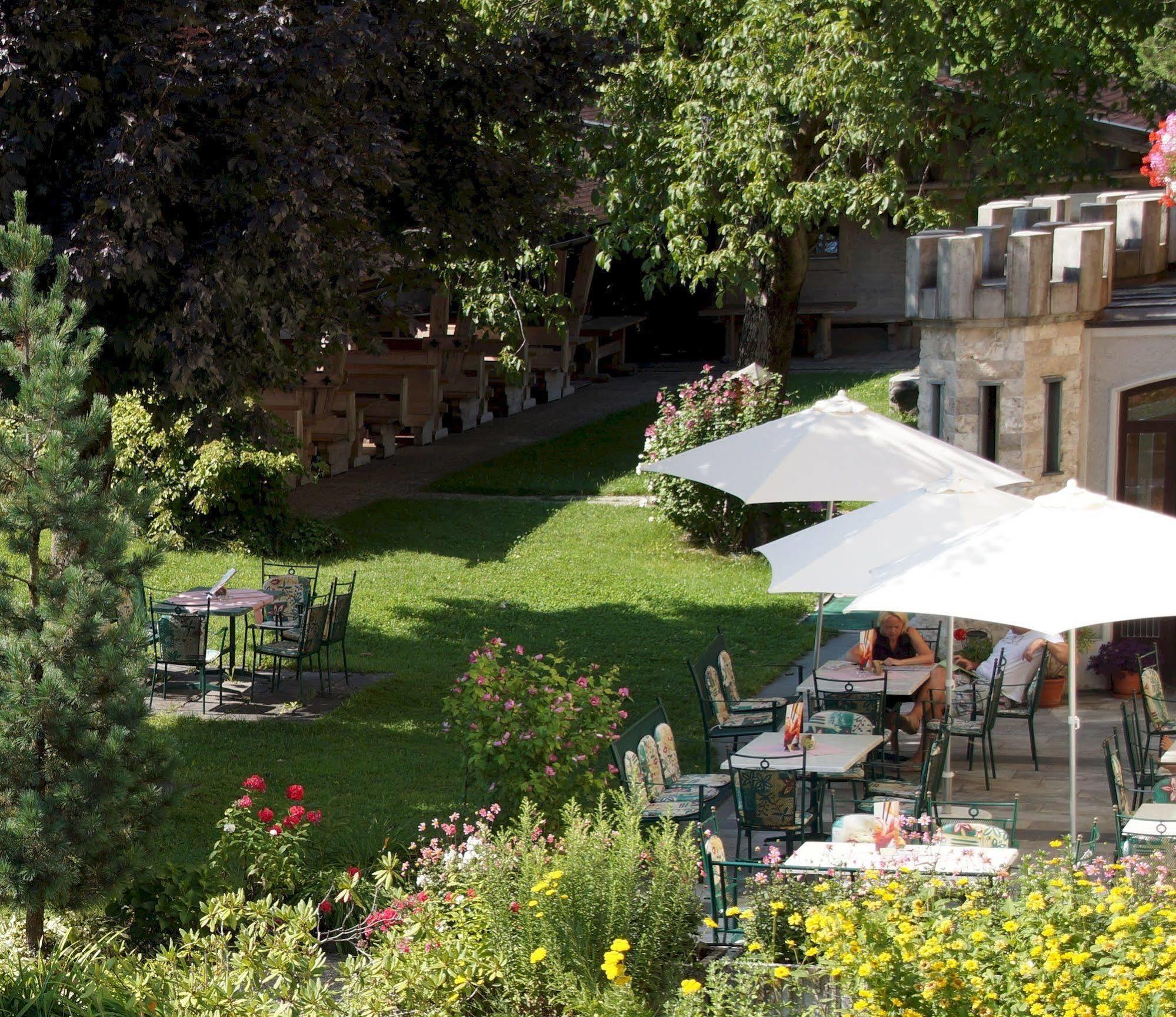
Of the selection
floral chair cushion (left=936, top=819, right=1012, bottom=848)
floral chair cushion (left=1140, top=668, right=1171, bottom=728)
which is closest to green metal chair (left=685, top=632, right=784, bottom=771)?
floral chair cushion (left=1140, top=668, right=1171, bottom=728)

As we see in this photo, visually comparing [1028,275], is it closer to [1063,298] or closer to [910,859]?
[1063,298]

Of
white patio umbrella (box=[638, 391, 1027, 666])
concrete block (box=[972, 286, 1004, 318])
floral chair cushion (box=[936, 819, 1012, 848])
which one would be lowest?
floral chair cushion (box=[936, 819, 1012, 848])

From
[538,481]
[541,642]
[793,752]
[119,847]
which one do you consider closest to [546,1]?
[538,481]

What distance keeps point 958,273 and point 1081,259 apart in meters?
1.00

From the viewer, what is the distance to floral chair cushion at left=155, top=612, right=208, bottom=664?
1249 centimetres

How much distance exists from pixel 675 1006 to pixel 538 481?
16255 mm

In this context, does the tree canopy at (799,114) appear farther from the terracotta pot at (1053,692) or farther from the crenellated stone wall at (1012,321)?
the terracotta pot at (1053,692)

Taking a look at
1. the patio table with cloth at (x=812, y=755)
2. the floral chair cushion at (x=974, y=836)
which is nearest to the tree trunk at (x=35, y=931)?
the patio table with cloth at (x=812, y=755)

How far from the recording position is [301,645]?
12.7 metres

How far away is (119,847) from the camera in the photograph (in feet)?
22.0

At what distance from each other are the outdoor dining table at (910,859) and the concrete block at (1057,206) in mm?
8864

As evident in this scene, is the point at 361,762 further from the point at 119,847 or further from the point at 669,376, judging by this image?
the point at 669,376

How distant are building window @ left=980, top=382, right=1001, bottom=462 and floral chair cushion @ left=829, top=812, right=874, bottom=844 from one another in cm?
591

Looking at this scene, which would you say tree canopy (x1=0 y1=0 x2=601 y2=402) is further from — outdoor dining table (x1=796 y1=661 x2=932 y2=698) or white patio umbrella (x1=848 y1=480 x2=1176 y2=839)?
white patio umbrella (x1=848 y1=480 x2=1176 y2=839)
